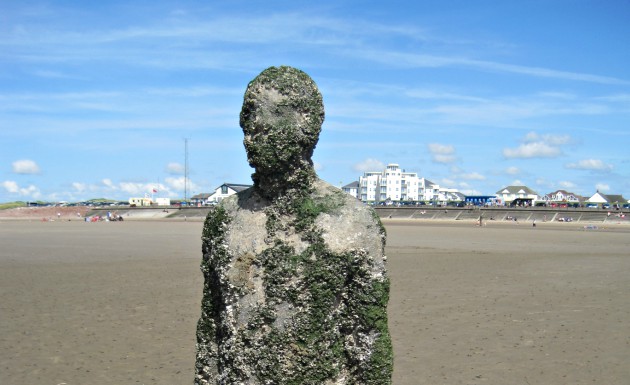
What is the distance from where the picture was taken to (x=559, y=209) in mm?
94562

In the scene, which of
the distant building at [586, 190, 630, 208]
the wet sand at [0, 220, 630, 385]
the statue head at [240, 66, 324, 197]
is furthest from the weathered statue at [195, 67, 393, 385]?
the distant building at [586, 190, 630, 208]

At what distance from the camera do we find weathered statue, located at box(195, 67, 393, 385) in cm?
346

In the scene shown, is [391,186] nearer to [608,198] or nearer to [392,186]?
[392,186]

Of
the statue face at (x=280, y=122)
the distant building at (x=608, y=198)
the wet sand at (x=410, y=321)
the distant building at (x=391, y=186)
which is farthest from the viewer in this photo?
the distant building at (x=391, y=186)

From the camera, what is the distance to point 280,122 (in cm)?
361

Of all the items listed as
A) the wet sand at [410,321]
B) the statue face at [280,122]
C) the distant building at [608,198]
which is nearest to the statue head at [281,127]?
the statue face at [280,122]

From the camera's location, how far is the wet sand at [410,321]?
10969mm

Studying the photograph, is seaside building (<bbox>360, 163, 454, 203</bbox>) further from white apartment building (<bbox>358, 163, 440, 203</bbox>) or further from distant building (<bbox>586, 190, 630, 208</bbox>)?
distant building (<bbox>586, 190, 630, 208</bbox>)

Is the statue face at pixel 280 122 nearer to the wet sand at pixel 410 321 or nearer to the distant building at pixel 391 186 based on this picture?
the wet sand at pixel 410 321

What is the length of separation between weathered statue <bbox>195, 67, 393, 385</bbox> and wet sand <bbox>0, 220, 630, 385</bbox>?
732cm

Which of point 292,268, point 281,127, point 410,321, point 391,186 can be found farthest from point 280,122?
point 391,186

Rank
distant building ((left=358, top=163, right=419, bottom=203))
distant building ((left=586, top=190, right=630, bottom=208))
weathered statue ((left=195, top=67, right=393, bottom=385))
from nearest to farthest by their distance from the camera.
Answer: weathered statue ((left=195, top=67, right=393, bottom=385)), distant building ((left=586, top=190, right=630, bottom=208)), distant building ((left=358, top=163, right=419, bottom=203))

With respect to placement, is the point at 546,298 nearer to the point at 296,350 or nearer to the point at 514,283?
the point at 514,283

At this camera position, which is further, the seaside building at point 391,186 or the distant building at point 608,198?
the seaside building at point 391,186
